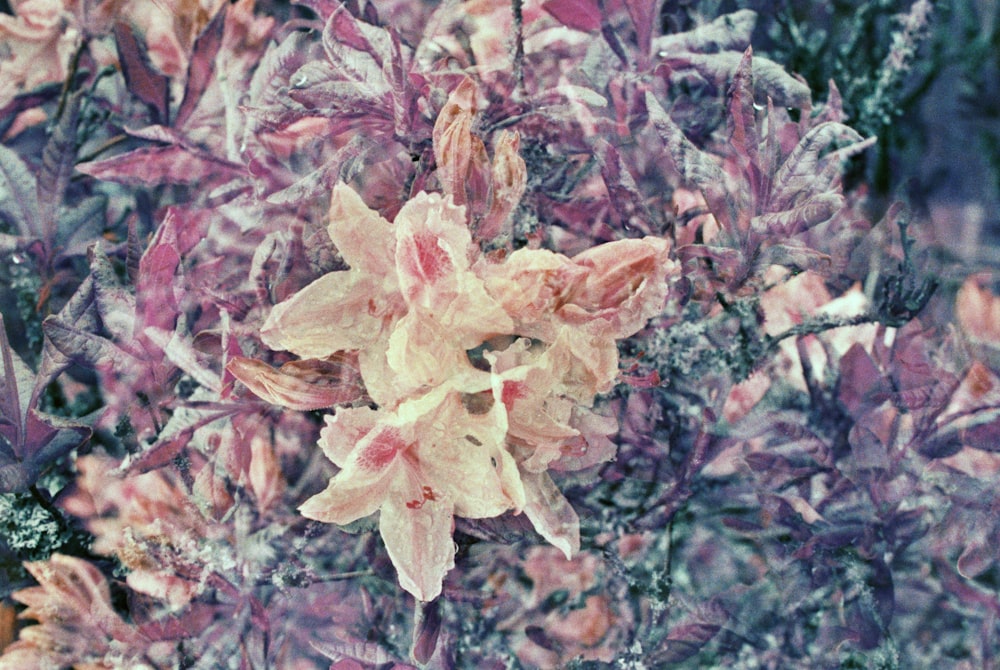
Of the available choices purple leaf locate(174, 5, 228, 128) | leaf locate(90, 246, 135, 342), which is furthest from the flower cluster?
purple leaf locate(174, 5, 228, 128)

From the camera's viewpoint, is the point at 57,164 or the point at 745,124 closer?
the point at 745,124

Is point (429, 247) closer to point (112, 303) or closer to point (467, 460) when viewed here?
point (467, 460)

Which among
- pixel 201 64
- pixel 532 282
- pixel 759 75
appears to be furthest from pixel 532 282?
pixel 201 64

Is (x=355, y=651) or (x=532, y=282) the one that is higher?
(x=532, y=282)

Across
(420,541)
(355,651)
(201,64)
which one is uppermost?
(201,64)

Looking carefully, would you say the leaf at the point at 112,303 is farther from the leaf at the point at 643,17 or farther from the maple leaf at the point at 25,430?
the leaf at the point at 643,17

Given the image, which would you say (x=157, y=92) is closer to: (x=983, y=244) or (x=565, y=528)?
(x=565, y=528)

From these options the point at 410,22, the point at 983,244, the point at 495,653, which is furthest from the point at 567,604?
the point at 983,244
